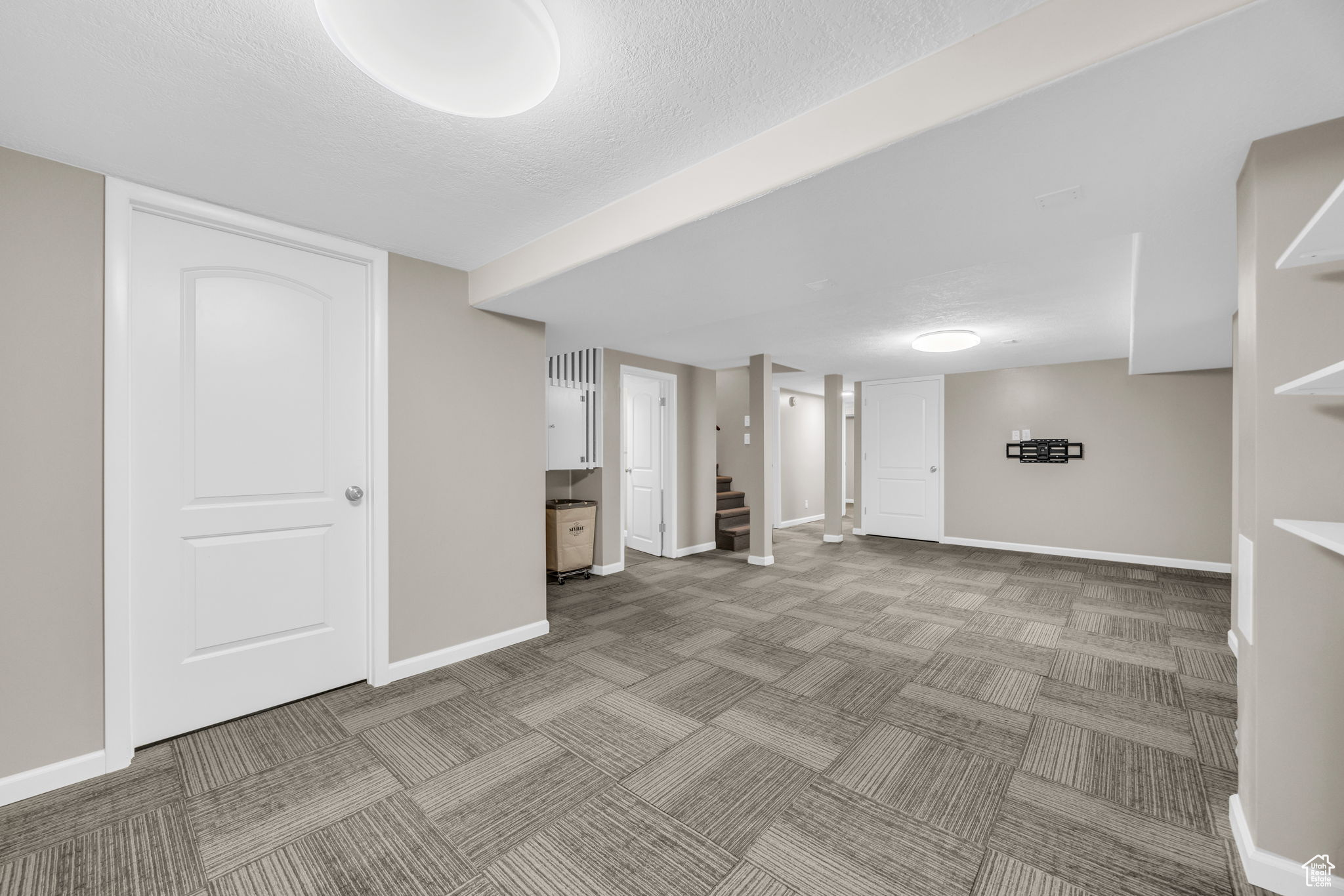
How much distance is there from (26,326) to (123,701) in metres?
1.37

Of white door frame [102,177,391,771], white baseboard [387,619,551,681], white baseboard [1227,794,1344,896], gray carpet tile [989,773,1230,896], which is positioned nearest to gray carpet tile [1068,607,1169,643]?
gray carpet tile [989,773,1230,896]

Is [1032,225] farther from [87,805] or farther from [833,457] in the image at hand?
[833,457]

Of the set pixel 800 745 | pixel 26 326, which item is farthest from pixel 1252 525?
pixel 26 326

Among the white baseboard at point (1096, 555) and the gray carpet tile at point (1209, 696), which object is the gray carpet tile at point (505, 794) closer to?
the gray carpet tile at point (1209, 696)

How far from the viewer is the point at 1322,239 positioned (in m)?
1.14

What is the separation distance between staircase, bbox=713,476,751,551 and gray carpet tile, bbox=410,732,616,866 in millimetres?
4078

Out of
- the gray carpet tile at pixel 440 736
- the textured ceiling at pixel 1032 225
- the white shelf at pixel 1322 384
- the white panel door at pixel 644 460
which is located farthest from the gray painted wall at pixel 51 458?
the white panel door at pixel 644 460

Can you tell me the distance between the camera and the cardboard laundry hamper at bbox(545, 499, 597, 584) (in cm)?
468

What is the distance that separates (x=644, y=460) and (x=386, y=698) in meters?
3.72

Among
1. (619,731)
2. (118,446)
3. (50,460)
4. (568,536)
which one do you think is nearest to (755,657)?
(619,731)

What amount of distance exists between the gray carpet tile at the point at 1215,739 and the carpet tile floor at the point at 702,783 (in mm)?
10

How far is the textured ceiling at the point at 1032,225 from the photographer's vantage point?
3.98 feet

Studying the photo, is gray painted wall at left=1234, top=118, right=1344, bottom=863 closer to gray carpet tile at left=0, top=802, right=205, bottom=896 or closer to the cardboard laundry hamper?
gray carpet tile at left=0, top=802, right=205, bottom=896

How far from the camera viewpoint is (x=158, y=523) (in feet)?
6.93
